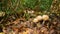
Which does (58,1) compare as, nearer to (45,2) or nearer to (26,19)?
(45,2)

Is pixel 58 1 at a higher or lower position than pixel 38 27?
higher

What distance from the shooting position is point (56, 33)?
299 centimetres

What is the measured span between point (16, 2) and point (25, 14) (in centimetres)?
24

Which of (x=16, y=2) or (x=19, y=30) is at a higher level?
(x=16, y=2)

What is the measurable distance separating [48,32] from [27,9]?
1.94 ft

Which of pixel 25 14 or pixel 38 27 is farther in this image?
pixel 25 14

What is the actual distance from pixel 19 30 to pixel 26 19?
0.89 feet

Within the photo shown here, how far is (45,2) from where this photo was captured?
337cm

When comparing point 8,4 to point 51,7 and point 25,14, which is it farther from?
point 51,7

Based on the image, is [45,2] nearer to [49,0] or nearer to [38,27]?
[49,0]

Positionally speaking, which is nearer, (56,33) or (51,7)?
(56,33)

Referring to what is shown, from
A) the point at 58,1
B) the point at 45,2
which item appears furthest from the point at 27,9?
the point at 58,1

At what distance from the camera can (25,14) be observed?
3.29 m

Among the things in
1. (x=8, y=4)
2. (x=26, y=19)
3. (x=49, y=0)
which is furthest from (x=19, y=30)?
(x=49, y=0)
